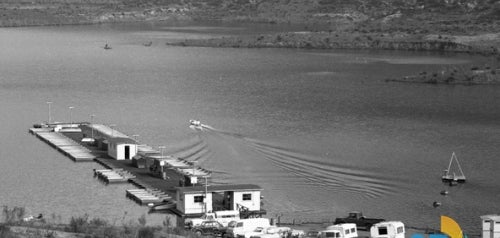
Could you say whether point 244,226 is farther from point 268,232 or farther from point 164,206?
point 164,206

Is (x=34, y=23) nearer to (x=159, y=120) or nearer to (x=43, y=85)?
(x=43, y=85)

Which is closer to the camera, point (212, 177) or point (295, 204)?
point (295, 204)

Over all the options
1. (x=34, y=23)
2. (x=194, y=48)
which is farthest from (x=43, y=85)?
(x=34, y=23)

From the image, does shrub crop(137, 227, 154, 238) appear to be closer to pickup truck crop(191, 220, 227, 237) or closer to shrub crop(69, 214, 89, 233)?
shrub crop(69, 214, 89, 233)

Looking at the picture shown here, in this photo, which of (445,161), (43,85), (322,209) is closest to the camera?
(322,209)

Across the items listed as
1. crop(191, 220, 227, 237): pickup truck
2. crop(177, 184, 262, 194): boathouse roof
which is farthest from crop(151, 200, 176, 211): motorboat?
crop(191, 220, 227, 237): pickup truck

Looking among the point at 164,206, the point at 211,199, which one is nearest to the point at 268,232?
the point at 211,199
